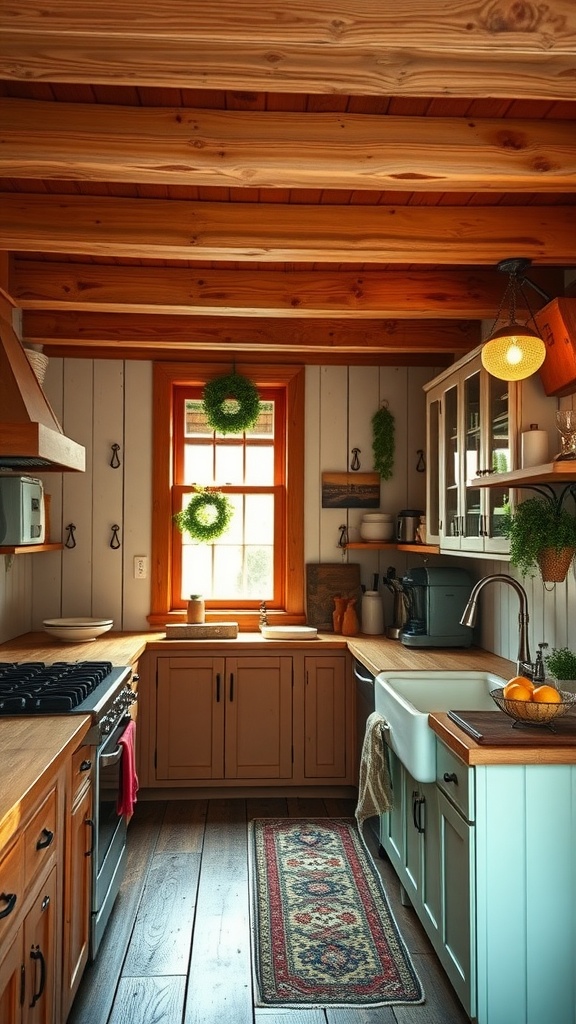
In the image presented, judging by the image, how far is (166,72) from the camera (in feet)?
6.41

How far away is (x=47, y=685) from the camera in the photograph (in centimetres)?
288

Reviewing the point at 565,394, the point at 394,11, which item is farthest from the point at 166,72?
the point at 565,394

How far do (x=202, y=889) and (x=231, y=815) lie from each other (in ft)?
3.03

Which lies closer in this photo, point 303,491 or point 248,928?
point 248,928

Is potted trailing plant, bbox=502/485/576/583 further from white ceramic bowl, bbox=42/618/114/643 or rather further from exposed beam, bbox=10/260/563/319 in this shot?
white ceramic bowl, bbox=42/618/114/643

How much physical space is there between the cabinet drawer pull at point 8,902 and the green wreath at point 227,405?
342 cm

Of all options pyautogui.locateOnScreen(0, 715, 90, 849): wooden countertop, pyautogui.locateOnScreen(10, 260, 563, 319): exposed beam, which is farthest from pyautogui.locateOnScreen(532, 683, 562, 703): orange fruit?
pyautogui.locateOnScreen(10, 260, 563, 319): exposed beam

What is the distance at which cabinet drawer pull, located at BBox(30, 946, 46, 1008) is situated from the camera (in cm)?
186

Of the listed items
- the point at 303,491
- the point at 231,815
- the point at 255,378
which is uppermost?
the point at 255,378

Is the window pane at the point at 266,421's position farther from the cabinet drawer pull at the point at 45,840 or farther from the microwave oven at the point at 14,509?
the cabinet drawer pull at the point at 45,840

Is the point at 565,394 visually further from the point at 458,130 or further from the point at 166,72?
the point at 166,72

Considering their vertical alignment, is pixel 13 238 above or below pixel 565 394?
above

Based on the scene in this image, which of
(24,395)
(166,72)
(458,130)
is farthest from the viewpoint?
(24,395)

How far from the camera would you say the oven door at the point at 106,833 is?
2.71 m
